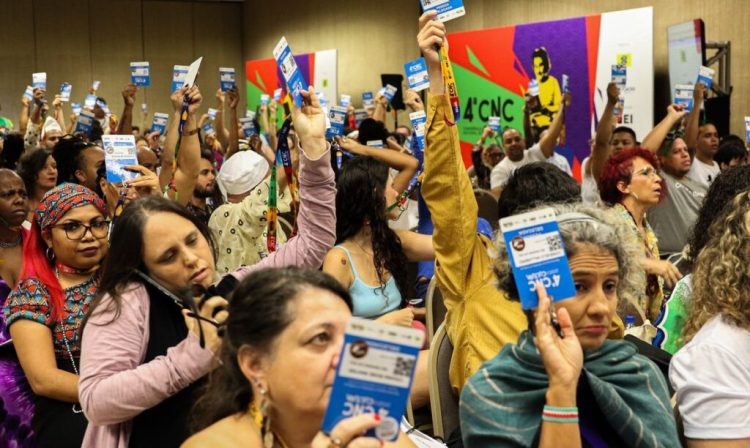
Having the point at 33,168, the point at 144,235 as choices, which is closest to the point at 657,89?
the point at 33,168

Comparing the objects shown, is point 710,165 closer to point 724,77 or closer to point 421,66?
point 724,77

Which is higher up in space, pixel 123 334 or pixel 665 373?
pixel 123 334

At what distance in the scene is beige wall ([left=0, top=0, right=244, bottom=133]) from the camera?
15.8 metres

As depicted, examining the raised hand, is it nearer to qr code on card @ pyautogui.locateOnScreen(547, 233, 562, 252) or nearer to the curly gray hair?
qr code on card @ pyautogui.locateOnScreen(547, 233, 562, 252)

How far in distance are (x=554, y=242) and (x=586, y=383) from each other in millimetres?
358

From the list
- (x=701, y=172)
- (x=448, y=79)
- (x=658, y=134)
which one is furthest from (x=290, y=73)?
(x=701, y=172)

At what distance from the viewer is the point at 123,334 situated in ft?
6.52

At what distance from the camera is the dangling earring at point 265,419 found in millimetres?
1420

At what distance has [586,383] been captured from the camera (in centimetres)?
168

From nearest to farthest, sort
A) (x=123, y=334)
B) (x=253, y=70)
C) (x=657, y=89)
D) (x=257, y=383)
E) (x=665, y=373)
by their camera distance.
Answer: (x=257, y=383) < (x=123, y=334) < (x=665, y=373) < (x=657, y=89) < (x=253, y=70)

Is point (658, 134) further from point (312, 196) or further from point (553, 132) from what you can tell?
point (312, 196)

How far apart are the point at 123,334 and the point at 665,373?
134cm

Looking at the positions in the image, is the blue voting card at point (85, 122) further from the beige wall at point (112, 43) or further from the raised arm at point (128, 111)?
the beige wall at point (112, 43)

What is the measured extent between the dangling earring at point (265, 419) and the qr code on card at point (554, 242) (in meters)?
0.54
